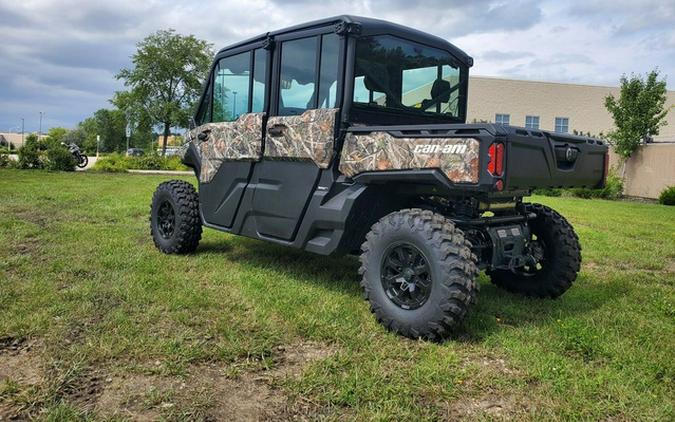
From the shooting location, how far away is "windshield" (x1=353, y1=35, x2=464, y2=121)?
461 cm

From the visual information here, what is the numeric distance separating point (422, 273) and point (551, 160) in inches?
48.3

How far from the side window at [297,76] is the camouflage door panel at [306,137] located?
0.12 meters

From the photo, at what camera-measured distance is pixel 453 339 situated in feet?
12.3

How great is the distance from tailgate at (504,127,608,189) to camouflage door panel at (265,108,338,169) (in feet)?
4.89

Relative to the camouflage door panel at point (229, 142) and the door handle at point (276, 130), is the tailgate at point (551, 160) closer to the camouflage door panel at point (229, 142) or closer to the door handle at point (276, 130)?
the door handle at point (276, 130)

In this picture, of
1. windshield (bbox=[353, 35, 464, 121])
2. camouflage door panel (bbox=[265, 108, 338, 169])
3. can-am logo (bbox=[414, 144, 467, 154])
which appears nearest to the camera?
can-am logo (bbox=[414, 144, 467, 154])

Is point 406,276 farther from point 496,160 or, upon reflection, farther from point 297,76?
point 297,76

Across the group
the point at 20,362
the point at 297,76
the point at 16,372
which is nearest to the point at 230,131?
the point at 297,76

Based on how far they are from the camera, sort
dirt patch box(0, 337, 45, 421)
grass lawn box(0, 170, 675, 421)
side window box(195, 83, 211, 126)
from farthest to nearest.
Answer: side window box(195, 83, 211, 126) < grass lawn box(0, 170, 675, 421) < dirt patch box(0, 337, 45, 421)

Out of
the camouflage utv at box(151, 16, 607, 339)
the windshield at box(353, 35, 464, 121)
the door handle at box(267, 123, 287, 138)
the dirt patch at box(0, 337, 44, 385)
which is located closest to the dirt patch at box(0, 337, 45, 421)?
the dirt patch at box(0, 337, 44, 385)

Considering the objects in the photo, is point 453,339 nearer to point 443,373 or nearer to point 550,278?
point 443,373

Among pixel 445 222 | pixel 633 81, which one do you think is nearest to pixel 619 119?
pixel 633 81

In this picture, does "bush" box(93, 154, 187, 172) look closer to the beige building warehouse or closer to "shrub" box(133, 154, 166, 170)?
"shrub" box(133, 154, 166, 170)

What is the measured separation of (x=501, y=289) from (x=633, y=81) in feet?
78.1
